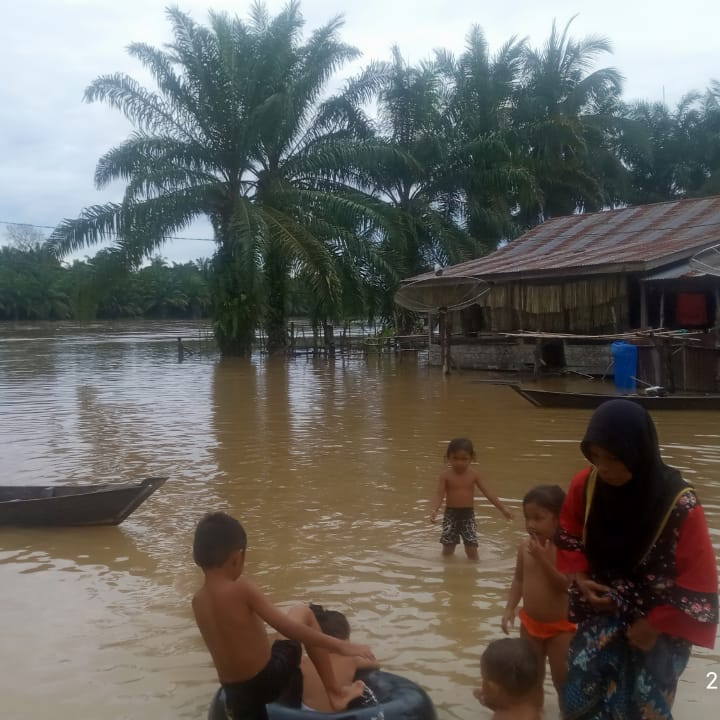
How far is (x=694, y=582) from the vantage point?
8.21ft

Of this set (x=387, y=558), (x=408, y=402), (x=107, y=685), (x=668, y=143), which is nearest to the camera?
(x=107, y=685)

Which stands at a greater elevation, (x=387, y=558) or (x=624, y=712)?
(x=624, y=712)

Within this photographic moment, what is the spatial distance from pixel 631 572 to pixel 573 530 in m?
0.23

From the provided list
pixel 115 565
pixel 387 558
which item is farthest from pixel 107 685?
pixel 387 558

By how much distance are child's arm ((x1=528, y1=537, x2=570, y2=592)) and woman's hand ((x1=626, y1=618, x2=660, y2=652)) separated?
0.67m

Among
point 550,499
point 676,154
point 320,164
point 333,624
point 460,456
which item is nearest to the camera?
point 550,499

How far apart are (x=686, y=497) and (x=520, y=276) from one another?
16.6 meters

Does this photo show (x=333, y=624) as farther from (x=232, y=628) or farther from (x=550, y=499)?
(x=550, y=499)

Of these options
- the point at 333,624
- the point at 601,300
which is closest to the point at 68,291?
the point at 601,300

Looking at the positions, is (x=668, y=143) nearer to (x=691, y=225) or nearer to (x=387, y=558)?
(x=691, y=225)

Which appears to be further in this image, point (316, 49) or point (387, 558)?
point (316, 49)

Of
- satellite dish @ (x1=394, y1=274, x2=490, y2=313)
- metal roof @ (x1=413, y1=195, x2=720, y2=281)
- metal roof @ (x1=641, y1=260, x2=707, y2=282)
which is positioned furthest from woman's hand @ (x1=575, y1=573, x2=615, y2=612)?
satellite dish @ (x1=394, y1=274, x2=490, y2=313)

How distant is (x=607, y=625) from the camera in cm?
272

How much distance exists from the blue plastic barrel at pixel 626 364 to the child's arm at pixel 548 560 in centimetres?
1174
